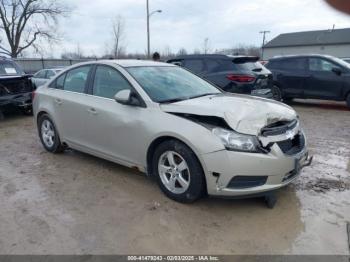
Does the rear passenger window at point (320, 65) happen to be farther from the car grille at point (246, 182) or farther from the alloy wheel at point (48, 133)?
the alloy wheel at point (48, 133)

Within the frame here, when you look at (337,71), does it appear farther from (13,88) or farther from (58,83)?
(13,88)

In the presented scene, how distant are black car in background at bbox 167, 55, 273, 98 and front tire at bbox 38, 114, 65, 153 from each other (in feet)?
11.4

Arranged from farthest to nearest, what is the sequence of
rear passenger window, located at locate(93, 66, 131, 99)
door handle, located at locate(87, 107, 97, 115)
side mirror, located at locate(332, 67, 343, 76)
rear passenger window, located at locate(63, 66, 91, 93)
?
1. side mirror, located at locate(332, 67, 343, 76)
2. rear passenger window, located at locate(63, 66, 91, 93)
3. door handle, located at locate(87, 107, 97, 115)
4. rear passenger window, located at locate(93, 66, 131, 99)

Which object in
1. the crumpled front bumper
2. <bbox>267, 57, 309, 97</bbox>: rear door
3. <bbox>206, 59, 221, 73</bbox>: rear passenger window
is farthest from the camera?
<bbox>267, 57, 309, 97</bbox>: rear door

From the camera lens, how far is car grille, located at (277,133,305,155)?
11.5ft

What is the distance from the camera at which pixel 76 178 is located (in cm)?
458

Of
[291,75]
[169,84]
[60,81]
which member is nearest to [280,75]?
[291,75]

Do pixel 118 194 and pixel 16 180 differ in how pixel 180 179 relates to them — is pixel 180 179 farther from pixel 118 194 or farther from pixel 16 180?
pixel 16 180

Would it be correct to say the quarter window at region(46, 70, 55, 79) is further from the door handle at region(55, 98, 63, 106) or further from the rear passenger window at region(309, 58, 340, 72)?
the rear passenger window at region(309, 58, 340, 72)

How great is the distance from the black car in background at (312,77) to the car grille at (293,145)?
22.6ft

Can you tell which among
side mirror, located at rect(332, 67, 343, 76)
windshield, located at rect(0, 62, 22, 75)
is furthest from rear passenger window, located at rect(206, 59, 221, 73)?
windshield, located at rect(0, 62, 22, 75)

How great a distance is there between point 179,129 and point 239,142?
647mm

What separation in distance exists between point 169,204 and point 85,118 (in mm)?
1808

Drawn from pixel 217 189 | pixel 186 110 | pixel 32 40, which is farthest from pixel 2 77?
pixel 32 40
